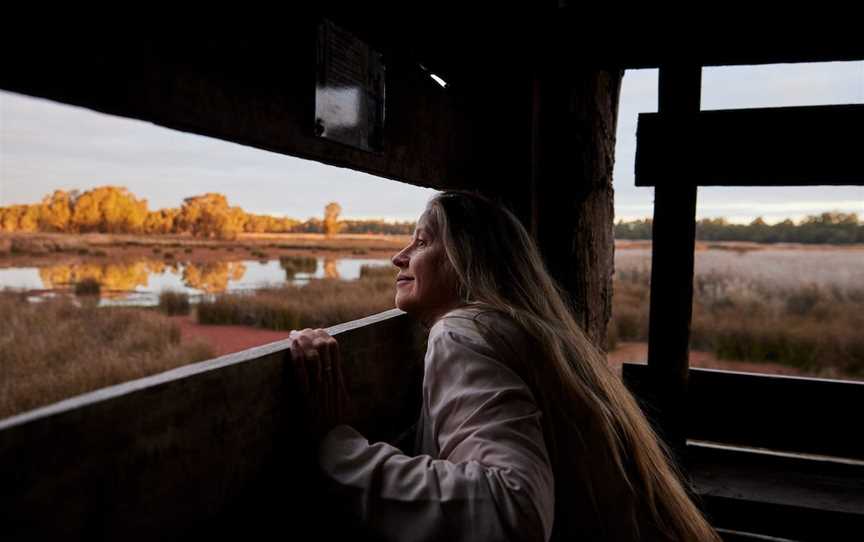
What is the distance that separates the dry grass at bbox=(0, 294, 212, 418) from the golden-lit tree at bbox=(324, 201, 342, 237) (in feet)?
48.1

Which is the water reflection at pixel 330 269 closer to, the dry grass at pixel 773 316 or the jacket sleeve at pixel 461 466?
the dry grass at pixel 773 316

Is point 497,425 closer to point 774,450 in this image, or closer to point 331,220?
point 774,450

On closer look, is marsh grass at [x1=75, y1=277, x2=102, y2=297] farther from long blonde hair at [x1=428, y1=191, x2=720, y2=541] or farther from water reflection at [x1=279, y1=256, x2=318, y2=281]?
long blonde hair at [x1=428, y1=191, x2=720, y2=541]

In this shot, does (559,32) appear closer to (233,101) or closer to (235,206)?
(233,101)

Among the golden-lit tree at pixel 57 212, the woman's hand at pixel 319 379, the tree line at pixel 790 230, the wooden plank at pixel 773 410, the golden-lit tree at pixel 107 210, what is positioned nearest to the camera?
the woman's hand at pixel 319 379

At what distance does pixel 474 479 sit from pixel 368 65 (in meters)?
1.04

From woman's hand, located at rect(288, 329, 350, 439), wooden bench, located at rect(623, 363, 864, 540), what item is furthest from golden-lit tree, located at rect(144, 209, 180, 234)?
woman's hand, located at rect(288, 329, 350, 439)

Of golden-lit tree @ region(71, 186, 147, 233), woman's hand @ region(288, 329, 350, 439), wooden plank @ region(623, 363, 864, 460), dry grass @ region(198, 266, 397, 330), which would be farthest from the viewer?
dry grass @ region(198, 266, 397, 330)

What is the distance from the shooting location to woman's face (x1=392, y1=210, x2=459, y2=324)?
1605 mm

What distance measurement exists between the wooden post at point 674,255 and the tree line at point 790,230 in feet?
74.2

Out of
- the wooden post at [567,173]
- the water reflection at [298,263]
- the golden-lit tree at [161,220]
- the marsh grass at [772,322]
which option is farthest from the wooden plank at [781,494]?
the water reflection at [298,263]

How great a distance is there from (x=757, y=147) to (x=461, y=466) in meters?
1.79

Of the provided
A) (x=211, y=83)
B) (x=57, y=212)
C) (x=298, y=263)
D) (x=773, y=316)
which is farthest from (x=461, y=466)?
(x=298, y=263)

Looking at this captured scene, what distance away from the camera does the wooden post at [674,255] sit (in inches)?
89.7
